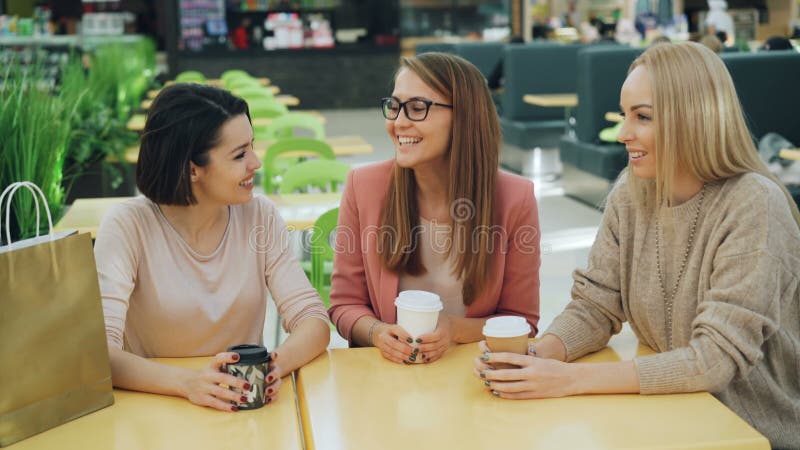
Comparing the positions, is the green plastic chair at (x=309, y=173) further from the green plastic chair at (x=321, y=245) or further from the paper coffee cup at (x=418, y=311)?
the paper coffee cup at (x=418, y=311)

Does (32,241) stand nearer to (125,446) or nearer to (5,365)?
(5,365)

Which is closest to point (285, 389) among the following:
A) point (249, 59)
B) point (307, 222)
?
point (307, 222)

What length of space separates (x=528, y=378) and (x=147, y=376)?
0.70 m

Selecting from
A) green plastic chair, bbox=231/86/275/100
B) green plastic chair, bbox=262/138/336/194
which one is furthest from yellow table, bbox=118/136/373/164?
green plastic chair, bbox=231/86/275/100

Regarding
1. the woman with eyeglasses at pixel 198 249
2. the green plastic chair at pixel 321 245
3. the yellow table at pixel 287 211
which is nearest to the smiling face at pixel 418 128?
the woman with eyeglasses at pixel 198 249

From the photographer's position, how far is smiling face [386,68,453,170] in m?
2.18

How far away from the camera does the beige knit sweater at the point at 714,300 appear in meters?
1.76

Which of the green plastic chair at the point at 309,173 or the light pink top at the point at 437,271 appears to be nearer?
the light pink top at the point at 437,271

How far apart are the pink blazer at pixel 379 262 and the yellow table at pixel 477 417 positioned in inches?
16.4

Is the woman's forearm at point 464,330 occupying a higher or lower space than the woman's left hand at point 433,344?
lower

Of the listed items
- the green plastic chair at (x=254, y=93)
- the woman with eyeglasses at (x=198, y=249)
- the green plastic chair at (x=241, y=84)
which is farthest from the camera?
the green plastic chair at (x=241, y=84)

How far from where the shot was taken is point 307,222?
12.3 ft

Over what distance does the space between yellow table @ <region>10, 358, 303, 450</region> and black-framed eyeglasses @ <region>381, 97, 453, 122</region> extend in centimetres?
72

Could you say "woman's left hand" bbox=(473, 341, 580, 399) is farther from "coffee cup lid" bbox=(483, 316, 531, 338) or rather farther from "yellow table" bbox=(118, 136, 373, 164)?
"yellow table" bbox=(118, 136, 373, 164)
